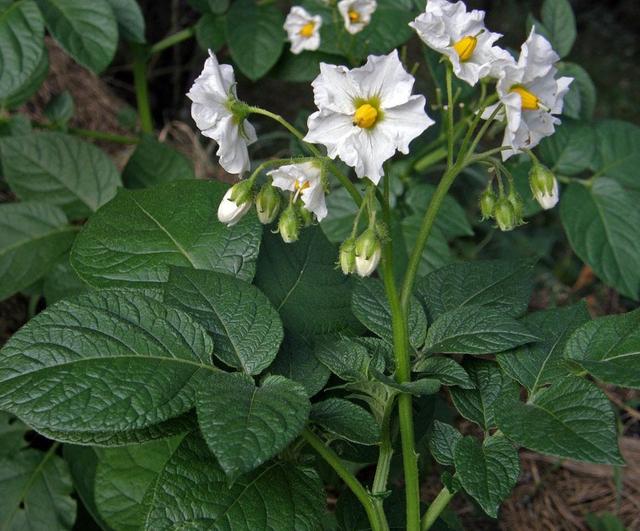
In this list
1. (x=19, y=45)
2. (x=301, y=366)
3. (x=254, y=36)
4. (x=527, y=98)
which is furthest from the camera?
(x=254, y=36)

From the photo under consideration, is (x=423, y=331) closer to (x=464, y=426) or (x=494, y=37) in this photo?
(x=494, y=37)

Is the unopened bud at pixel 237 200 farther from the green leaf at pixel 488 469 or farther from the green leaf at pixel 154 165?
the green leaf at pixel 154 165

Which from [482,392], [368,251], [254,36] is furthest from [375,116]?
[254,36]

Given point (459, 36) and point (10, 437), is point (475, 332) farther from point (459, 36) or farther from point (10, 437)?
point (10, 437)

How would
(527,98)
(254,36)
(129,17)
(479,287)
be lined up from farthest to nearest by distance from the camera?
1. (254,36)
2. (129,17)
3. (479,287)
4. (527,98)

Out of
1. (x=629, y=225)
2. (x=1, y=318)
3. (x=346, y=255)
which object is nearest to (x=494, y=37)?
(x=346, y=255)
